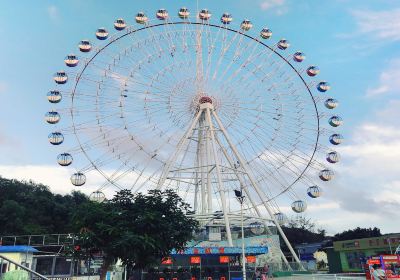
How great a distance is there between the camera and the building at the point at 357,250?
3703 cm

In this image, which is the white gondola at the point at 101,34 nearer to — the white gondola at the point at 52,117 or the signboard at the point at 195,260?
the white gondola at the point at 52,117

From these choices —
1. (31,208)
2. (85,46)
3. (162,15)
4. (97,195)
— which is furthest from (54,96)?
(31,208)

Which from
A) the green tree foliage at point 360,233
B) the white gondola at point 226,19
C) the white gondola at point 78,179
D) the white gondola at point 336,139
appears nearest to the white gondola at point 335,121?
the white gondola at point 336,139

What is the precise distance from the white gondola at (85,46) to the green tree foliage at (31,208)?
132 ft

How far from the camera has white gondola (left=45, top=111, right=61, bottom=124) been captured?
31359 mm

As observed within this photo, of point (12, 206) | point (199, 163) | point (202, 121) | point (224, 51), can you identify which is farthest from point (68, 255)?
point (12, 206)

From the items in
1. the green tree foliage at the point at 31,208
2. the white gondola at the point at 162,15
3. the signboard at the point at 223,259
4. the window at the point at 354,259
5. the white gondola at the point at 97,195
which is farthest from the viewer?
the green tree foliage at the point at 31,208

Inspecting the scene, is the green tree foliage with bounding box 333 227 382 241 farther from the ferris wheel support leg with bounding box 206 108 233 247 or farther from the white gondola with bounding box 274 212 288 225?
the ferris wheel support leg with bounding box 206 108 233 247

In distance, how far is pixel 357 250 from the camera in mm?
41531

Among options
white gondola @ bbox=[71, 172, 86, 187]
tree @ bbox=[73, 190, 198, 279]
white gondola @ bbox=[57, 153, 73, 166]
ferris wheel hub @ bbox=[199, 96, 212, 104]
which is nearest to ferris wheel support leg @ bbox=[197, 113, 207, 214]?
ferris wheel hub @ bbox=[199, 96, 212, 104]

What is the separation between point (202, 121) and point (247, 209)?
8.83 metres

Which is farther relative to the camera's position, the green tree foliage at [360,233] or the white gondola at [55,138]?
the green tree foliage at [360,233]

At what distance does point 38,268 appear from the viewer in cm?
2827

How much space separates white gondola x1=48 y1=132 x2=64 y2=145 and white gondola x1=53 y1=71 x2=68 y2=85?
165 inches
